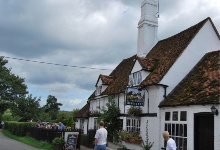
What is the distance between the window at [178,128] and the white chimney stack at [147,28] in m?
9.07

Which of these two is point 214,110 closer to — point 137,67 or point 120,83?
point 137,67

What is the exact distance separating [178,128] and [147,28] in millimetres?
11142

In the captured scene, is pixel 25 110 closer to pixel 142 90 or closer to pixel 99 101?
pixel 99 101

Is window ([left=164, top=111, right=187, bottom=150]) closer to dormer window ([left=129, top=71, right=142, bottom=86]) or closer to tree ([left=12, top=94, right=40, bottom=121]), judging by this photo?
dormer window ([left=129, top=71, right=142, bottom=86])

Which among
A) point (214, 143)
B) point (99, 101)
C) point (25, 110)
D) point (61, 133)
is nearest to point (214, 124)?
point (214, 143)

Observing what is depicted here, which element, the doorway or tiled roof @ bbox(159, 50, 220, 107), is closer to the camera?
the doorway

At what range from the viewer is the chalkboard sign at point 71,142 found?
1647 cm

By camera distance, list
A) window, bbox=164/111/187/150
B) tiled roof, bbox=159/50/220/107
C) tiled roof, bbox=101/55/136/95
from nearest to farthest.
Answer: tiled roof, bbox=159/50/220/107, window, bbox=164/111/187/150, tiled roof, bbox=101/55/136/95

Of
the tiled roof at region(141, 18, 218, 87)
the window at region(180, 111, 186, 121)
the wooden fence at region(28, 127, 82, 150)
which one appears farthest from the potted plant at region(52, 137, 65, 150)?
the window at region(180, 111, 186, 121)

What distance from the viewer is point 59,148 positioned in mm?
16688

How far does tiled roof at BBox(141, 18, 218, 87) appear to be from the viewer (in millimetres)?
17680

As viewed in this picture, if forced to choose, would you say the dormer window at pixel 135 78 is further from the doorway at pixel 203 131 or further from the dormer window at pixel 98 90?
the dormer window at pixel 98 90

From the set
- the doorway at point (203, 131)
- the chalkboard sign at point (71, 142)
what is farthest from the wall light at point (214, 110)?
the chalkboard sign at point (71, 142)

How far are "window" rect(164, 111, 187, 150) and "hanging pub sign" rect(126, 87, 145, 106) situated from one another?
2.32 m
